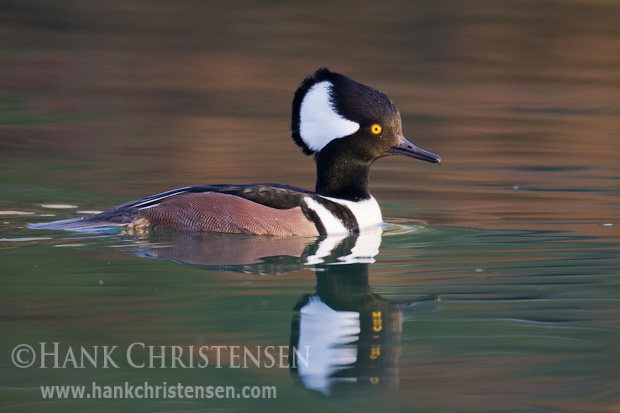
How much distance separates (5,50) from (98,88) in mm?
4195

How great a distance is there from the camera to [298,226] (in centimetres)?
812

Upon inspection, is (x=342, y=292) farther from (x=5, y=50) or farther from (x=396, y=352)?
(x=5, y=50)

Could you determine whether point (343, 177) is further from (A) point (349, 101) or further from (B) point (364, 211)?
(A) point (349, 101)

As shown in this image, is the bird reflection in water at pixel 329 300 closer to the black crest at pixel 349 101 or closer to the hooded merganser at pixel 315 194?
the hooded merganser at pixel 315 194

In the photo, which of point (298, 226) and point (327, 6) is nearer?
point (298, 226)

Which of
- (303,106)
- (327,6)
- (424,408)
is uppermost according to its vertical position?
(327,6)

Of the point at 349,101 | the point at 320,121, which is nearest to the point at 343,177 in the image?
the point at 320,121

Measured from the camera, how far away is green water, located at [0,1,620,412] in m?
4.89

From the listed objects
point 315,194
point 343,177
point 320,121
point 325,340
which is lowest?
point 325,340

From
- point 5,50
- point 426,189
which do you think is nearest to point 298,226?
point 426,189

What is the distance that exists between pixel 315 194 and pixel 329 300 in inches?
88.0

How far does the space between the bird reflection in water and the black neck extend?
426 mm

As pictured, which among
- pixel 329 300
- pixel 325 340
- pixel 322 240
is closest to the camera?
pixel 325 340

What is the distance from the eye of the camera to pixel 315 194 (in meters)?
8.43
